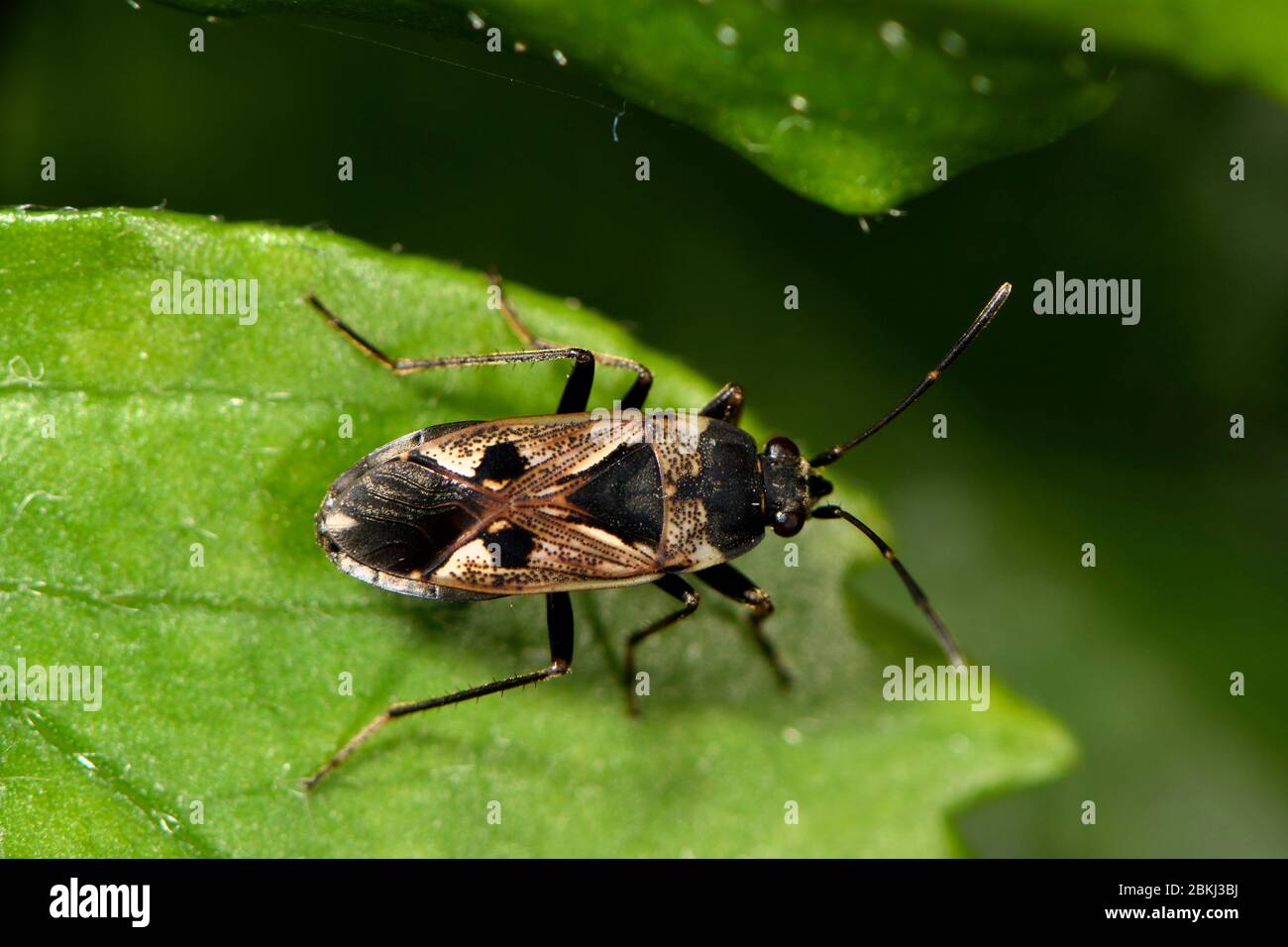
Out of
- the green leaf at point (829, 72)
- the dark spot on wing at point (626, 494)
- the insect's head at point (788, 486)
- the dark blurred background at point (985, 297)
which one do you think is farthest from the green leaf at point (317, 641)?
the green leaf at point (829, 72)

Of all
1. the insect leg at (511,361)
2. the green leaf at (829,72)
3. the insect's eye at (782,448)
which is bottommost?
the insect's eye at (782,448)

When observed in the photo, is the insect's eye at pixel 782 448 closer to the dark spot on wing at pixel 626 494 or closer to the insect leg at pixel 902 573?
the insect leg at pixel 902 573

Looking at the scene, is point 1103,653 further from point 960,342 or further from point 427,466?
point 427,466

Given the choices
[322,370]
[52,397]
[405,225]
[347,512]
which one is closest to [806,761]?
[347,512]

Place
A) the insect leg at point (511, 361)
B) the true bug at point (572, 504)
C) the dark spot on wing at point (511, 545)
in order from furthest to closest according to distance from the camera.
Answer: the dark spot on wing at point (511, 545)
the true bug at point (572, 504)
the insect leg at point (511, 361)

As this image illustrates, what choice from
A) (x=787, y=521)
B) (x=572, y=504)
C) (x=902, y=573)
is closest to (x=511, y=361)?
(x=572, y=504)

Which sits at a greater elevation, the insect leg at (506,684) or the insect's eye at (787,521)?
the insect's eye at (787,521)

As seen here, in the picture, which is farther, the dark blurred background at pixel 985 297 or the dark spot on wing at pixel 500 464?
the dark blurred background at pixel 985 297

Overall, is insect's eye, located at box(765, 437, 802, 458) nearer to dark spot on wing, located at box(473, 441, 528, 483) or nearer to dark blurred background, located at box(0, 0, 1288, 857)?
dark blurred background, located at box(0, 0, 1288, 857)
